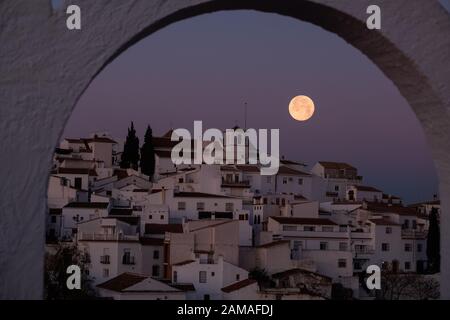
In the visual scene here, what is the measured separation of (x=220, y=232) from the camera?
36031 millimetres

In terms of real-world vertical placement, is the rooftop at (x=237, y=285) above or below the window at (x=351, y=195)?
below

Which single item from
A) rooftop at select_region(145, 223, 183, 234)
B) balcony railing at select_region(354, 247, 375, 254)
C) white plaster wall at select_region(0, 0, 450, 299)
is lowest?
balcony railing at select_region(354, 247, 375, 254)

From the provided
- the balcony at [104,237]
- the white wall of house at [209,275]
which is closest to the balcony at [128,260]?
the balcony at [104,237]

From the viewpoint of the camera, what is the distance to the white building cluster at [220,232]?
108 feet

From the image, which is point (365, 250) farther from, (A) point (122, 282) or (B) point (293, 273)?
(A) point (122, 282)

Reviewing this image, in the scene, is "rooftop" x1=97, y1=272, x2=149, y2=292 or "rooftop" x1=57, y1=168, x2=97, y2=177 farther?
"rooftop" x1=57, y1=168, x2=97, y2=177

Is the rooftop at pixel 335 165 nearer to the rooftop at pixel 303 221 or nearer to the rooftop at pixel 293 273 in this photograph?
the rooftop at pixel 303 221

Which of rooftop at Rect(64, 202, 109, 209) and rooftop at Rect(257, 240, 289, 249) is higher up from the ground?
rooftop at Rect(64, 202, 109, 209)

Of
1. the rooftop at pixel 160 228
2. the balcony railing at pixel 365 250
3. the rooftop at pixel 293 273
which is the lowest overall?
the rooftop at pixel 293 273

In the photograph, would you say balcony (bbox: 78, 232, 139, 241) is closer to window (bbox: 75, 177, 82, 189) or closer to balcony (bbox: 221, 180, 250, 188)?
window (bbox: 75, 177, 82, 189)

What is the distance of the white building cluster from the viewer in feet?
108

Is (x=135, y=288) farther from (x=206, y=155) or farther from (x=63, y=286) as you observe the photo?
(x=206, y=155)

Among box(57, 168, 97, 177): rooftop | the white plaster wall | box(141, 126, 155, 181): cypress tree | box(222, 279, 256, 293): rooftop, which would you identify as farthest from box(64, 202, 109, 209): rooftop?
the white plaster wall

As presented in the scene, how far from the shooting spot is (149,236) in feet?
124
